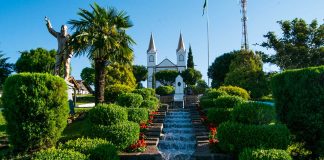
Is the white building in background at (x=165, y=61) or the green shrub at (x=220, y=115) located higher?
the white building in background at (x=165, y=61)

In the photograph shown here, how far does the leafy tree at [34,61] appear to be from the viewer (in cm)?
4856

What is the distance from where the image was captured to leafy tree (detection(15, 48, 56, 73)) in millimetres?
48562

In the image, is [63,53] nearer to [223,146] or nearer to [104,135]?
[104,135]

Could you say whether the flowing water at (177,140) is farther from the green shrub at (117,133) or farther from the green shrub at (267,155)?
the green shrub at (267,155)

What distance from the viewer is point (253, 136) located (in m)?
9.48

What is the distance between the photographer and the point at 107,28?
61.4 ft

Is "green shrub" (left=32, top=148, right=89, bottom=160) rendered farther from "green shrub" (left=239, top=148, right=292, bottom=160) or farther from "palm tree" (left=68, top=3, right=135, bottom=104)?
"palm tree" (left=68, top=3, right=135, bottom=104)

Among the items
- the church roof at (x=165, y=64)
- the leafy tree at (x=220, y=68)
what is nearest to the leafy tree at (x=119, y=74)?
the leafy tree at (x=220, y=68)

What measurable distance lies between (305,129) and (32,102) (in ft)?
25.9

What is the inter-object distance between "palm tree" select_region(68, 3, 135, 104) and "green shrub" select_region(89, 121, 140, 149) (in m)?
6.99

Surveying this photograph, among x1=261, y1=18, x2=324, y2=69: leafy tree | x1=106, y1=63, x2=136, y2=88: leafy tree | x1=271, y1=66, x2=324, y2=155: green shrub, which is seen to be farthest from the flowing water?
x1=106, y1=63, x2=136, y2=88: leafy tree

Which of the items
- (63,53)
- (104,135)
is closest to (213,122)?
(104,135)

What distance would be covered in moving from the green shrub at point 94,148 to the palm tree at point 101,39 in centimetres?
907

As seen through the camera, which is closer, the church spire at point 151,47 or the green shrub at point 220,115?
the green shrub at point 220,115
